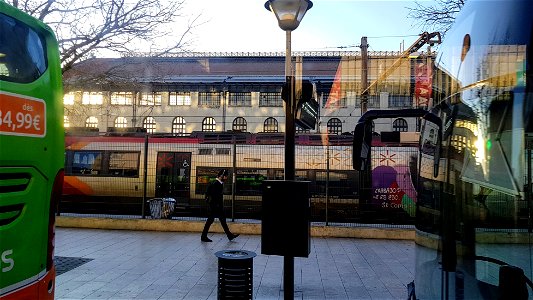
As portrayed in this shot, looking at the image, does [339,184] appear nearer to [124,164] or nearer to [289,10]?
[289,10]

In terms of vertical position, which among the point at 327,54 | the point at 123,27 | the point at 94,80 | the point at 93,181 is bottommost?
the point at 93,181

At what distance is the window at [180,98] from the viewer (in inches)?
1946

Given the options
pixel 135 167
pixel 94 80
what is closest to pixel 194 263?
pixel 94 80

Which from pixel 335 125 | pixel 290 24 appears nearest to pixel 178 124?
pixel 335 125

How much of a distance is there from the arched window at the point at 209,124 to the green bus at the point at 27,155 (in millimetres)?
45976

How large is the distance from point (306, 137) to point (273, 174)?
194 centimetres

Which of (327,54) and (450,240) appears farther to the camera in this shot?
(327,54)

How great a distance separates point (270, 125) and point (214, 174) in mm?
32798

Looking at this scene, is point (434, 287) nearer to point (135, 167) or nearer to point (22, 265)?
point (22, 265)

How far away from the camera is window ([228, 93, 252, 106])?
49062mm

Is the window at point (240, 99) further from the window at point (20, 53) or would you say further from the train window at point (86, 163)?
the window at point (20, 53)

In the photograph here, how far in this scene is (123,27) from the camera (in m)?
8.19

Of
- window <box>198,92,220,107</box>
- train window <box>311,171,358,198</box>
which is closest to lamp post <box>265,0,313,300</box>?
train window <box>311,171,358,198</box>

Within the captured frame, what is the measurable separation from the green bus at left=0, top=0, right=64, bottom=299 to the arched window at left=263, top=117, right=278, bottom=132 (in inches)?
1757
